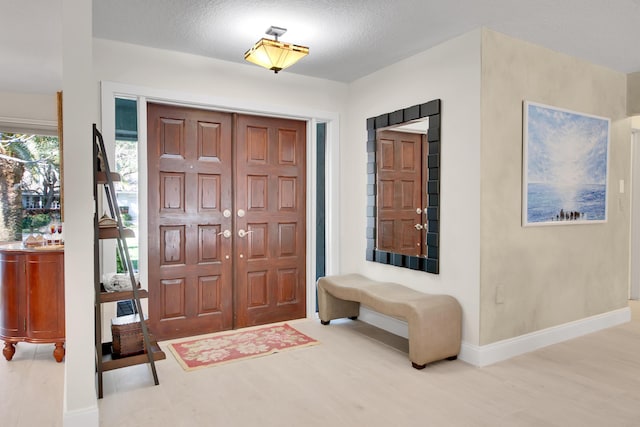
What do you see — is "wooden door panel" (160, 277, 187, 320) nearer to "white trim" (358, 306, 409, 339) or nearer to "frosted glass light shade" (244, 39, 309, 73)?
"white trim" (358, 306, 409, 339)

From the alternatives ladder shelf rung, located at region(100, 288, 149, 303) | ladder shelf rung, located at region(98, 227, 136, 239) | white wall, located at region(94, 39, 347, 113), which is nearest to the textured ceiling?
white wall, located at region(94, 39, 347, 113)

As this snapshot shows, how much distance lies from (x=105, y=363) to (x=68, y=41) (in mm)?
1886

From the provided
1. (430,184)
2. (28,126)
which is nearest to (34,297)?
(28,126)

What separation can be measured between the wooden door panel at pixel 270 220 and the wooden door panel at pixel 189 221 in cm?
14

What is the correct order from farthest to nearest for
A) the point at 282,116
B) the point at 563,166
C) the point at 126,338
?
the point at 282,116 → the point at 563,166 → the point at 126,338

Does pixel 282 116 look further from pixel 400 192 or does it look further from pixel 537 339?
pixel 537 339

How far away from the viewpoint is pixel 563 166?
12.2ft

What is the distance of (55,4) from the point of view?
2.81 m

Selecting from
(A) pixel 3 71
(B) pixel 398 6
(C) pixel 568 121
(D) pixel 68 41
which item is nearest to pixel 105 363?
(D) pixel 68 41

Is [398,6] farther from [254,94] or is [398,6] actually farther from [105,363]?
[105,363]

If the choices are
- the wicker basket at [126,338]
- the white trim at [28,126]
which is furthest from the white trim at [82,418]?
the white trim at [28,126]

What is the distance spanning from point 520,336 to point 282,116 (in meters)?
2.88

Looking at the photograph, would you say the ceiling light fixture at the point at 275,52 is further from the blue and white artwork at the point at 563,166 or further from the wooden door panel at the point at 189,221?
the blue and white artwork at the point at 563,166

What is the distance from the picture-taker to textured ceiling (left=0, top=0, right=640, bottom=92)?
2.76 metres
